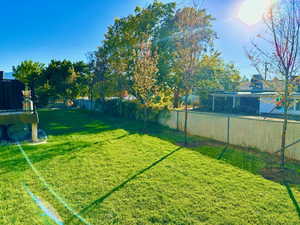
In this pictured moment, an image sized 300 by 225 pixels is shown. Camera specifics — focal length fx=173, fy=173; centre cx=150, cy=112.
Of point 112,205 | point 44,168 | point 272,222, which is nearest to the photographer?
point 272,222

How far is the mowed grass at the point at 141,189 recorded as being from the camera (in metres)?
2.63

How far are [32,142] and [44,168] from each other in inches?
115

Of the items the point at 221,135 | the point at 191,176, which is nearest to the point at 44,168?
the point at 191,176

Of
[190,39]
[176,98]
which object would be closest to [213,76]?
[176,98]

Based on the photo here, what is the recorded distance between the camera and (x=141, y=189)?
341cm

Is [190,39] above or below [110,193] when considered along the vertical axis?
above

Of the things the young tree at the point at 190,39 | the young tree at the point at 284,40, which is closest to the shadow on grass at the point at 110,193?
the young tree at the point at 284,40

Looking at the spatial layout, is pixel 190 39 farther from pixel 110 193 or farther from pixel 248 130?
pixel 110 193

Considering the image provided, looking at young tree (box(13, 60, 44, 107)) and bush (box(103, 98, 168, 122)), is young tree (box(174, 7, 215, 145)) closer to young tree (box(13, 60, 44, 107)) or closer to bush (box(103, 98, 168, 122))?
bush (box(103, 98, 168, 122))

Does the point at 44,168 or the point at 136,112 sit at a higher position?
the point at 136,112

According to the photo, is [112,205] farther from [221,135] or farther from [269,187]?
[221,135]

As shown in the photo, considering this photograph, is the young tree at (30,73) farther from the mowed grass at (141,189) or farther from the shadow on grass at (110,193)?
the shadow on grass at (110,193)

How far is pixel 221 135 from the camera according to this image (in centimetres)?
748

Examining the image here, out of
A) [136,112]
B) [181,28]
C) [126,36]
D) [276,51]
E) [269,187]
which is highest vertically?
[126,36]
